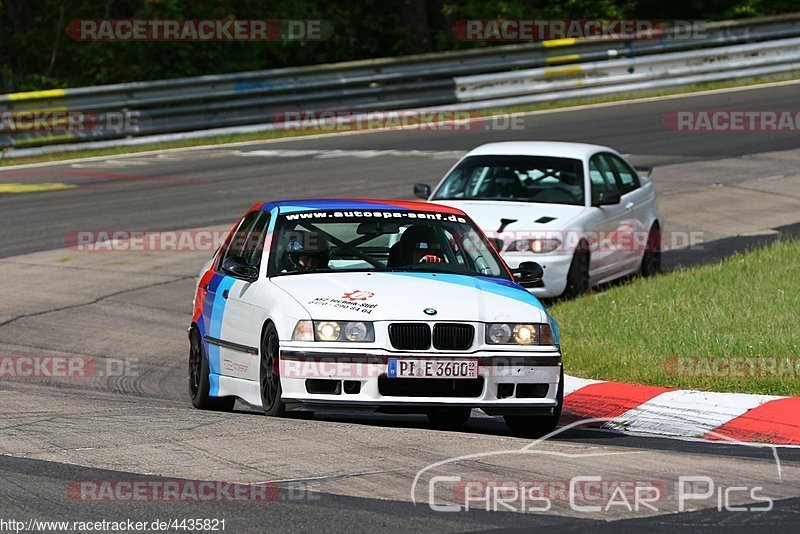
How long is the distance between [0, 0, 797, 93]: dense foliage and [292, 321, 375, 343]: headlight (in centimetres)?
2203

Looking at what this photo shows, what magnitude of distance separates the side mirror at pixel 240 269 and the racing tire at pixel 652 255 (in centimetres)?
741

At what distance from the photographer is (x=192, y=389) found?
10.7 meters

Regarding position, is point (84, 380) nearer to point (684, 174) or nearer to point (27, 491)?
point (27, 491)

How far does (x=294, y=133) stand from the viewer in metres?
27.9

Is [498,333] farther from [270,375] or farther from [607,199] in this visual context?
[607,199]

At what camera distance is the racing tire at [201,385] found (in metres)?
10.4

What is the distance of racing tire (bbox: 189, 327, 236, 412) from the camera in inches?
408
